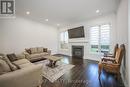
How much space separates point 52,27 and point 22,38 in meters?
2.98

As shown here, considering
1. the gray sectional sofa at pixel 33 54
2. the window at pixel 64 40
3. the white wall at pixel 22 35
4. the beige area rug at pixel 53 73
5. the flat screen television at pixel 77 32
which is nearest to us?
the beige area rug at pixel 53 73

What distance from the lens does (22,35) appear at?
539cm

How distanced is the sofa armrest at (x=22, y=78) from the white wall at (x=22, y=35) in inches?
138

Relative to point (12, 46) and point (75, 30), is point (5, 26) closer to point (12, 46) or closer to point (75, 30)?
point (12, 46)

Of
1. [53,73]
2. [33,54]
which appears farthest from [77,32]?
[53,73]

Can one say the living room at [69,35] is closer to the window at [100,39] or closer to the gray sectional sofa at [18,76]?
the window at [100,39]

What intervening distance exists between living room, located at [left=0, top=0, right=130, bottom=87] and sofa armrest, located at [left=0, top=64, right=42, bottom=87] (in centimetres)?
58

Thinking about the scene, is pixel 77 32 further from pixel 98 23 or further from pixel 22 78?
pixel 22 78

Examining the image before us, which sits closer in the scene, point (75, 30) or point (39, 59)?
point (39, 59)

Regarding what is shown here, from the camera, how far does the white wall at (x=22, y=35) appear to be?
4.53 metres

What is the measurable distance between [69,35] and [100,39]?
264 cm

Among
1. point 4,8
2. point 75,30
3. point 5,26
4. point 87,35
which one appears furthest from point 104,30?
point 5,26

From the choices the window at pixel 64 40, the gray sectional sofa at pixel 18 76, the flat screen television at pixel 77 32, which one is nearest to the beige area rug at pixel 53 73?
the gray sectional sofa at pixel 18 76

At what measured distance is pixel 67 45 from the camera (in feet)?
24.8
